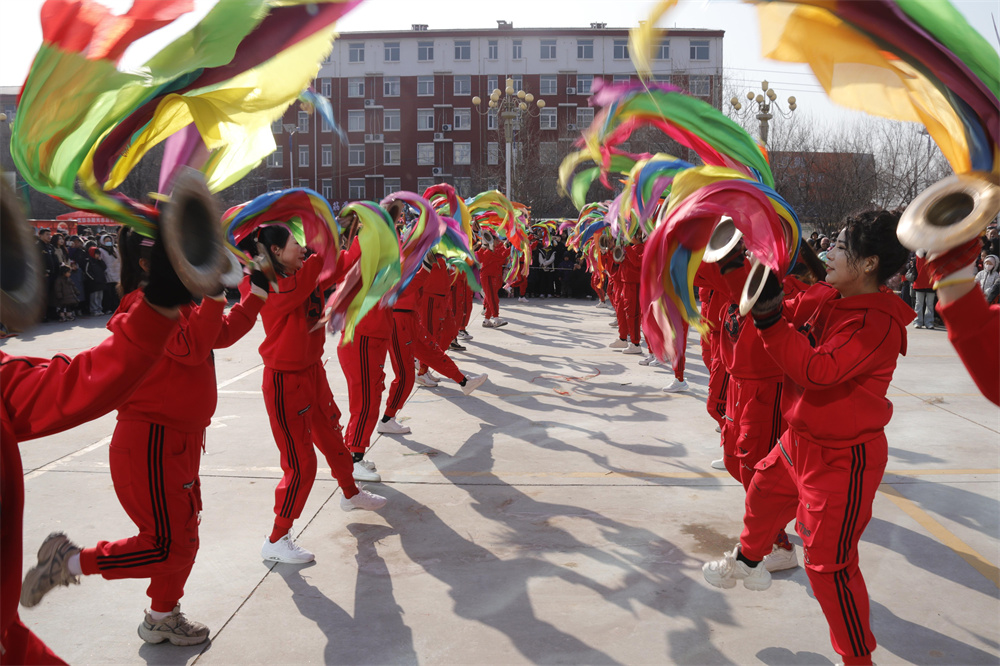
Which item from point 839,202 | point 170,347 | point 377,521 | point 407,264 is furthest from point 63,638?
point 839,202

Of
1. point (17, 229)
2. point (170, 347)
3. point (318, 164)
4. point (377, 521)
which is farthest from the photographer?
point (318, 164)

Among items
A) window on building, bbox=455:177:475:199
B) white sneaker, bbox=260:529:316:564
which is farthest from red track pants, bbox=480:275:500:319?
window on building, bbox=455:177:475:199

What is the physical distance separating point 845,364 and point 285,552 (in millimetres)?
3060

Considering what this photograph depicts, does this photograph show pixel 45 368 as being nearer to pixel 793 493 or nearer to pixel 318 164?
pixel 793 493

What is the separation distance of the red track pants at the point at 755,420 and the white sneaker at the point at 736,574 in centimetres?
68

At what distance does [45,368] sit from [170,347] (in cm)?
120

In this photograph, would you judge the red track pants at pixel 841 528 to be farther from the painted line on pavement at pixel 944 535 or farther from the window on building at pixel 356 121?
the window on building at pixel 356 121

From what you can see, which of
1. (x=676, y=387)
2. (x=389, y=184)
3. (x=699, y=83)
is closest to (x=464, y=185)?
(x=389, y=184)

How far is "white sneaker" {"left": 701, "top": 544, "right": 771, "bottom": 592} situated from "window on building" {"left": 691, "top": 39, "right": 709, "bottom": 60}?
5303 cm

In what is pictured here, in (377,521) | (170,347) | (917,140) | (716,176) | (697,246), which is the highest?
(917,140)

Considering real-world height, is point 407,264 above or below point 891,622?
above

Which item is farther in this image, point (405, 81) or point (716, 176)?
point (405, 81)

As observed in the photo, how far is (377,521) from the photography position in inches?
194

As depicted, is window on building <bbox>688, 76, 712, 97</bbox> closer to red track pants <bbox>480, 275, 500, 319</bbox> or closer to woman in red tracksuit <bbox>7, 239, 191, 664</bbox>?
red track pants <bbox>480, 275, 500, 319</bbox>
